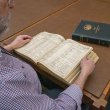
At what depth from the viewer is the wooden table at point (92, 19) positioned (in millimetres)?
943

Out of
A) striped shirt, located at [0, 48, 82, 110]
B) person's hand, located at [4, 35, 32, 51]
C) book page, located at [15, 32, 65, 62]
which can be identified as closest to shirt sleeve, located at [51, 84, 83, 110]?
striped shirt, located at [0, 48, 82, 110]

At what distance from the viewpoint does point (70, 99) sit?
0.92 metres

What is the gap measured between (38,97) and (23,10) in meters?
1.00

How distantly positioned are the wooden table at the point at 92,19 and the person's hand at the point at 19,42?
0.27 feet

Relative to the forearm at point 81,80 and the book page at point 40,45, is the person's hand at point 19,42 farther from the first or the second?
the forearm at point 81,80

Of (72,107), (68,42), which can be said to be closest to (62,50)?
(68,42)

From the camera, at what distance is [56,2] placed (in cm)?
174

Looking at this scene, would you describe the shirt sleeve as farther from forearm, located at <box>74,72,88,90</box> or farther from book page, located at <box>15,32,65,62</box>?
book page, located at <box>15,32,65,62</box>

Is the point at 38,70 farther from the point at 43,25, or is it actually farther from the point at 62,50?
the point at 43,25

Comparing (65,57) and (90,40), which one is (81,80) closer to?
(65,57)

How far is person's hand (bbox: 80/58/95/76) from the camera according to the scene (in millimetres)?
1006

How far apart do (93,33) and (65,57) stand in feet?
0.85

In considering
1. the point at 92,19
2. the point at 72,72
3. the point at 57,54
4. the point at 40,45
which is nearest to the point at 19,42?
the point at 40,45

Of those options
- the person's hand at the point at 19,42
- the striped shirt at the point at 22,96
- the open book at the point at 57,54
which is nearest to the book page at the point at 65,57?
the open book at the point at 57,54
